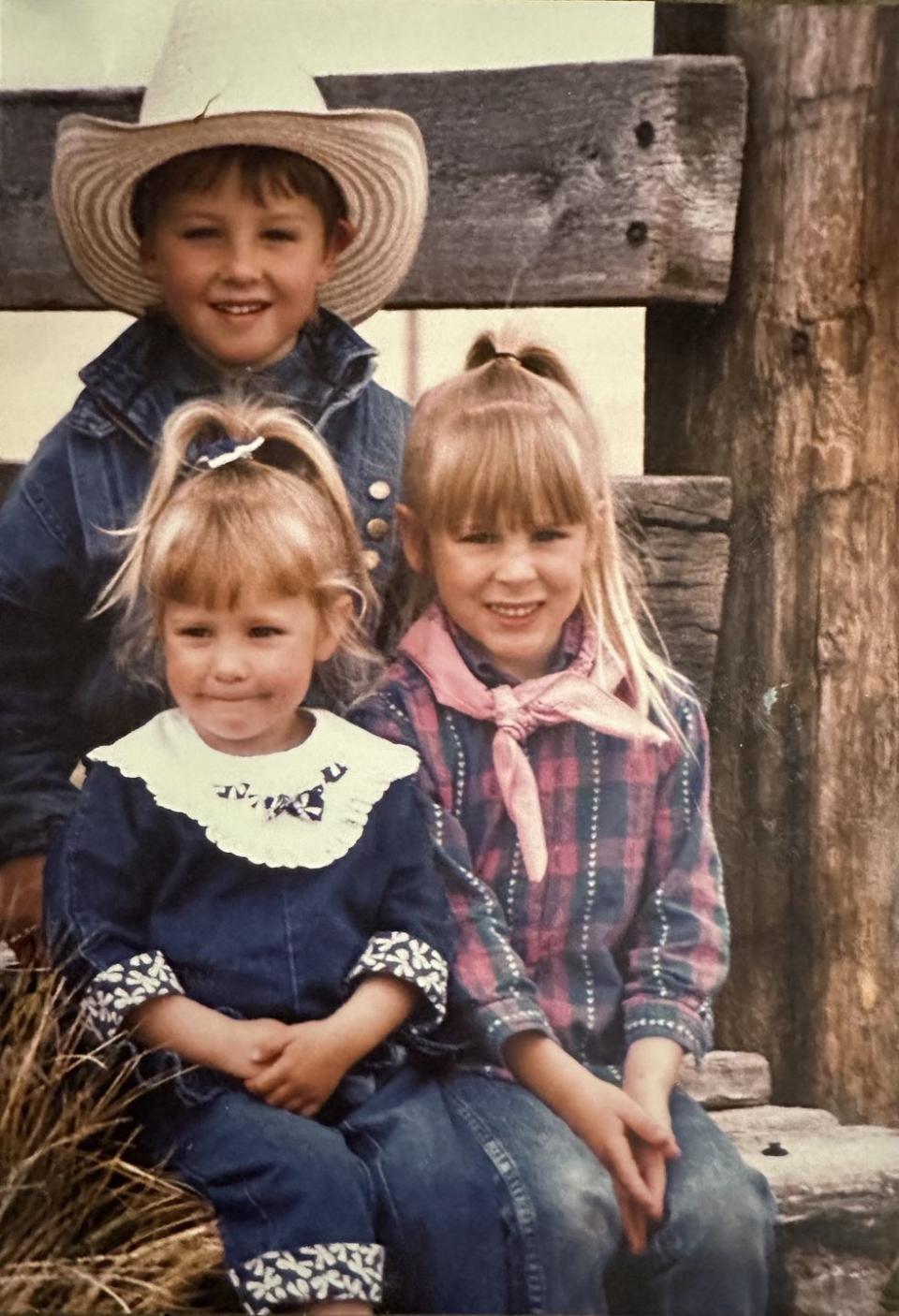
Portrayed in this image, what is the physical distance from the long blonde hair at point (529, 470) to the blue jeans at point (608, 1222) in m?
0.75

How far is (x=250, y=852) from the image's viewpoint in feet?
10.3

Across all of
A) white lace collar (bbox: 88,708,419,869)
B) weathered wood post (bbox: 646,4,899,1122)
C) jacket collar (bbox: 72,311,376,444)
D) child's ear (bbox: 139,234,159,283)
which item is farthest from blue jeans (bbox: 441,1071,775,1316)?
child's ear (bbox: 139,234,159,283)

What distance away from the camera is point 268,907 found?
314 cm

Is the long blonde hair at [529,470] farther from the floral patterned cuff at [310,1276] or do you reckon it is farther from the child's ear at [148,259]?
the floral patterned cuff at [310,1276]

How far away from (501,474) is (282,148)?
0.70m

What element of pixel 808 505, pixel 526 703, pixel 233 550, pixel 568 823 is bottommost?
pixel 568 823

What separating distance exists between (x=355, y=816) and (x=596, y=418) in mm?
861

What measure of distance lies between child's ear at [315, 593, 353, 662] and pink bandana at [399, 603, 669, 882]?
0.12m

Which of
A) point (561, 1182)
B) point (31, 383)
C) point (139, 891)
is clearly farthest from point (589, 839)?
point (31, 383)

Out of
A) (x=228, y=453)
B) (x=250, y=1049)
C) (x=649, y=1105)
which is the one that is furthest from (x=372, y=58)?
(x=649, y=1105)

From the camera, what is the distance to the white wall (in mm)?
3371

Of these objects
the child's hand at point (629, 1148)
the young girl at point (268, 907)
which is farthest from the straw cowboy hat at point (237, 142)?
the child's hand at point (629, 1148)

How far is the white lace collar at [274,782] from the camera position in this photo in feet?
10.4

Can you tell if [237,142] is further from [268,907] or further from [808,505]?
[268,907]
